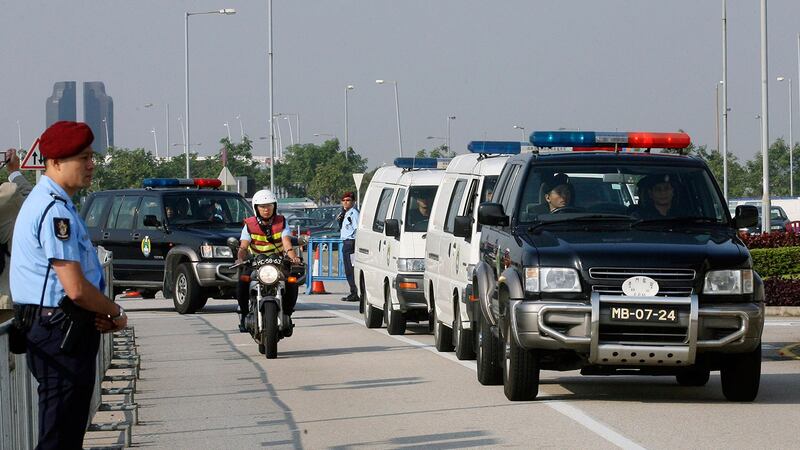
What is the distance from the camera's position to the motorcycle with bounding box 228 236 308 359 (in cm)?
1698

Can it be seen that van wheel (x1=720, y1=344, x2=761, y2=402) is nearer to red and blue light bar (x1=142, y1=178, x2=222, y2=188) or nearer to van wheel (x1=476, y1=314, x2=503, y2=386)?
van wheel (x1=476, y1=314, x2=503, y2=386)

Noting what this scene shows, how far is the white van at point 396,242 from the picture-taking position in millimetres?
19859

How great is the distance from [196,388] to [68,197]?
23.9 ft

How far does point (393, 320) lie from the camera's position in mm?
20297

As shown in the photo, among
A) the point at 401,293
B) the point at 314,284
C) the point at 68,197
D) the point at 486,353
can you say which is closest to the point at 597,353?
the point at 486,353

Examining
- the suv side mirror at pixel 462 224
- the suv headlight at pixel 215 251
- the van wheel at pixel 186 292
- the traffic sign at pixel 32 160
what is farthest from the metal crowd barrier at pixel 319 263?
the suv side mirror at pixel 462 224

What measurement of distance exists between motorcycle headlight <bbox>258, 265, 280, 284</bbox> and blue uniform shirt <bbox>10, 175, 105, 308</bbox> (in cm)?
1002

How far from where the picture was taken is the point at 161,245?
26062 millimetres

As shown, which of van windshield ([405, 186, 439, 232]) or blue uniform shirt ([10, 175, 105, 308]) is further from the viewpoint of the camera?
van windshield ([405, 186, 439, 232])

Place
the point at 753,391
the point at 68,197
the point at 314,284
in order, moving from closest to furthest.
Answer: the point at 68,197 → the point at 753,391 → the point at 314,284

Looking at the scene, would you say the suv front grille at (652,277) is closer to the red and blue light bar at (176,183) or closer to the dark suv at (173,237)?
the dark suv at (173,237)

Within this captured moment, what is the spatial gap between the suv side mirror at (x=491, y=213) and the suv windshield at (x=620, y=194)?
0.73 feet

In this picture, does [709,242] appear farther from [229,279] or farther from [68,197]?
[229,279]

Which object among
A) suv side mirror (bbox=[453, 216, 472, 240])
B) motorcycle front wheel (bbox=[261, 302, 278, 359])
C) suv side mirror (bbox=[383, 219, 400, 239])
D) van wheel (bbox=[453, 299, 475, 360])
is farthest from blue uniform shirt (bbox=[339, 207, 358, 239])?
suv side mirror (bbox=[453, 216, 472, 240])
